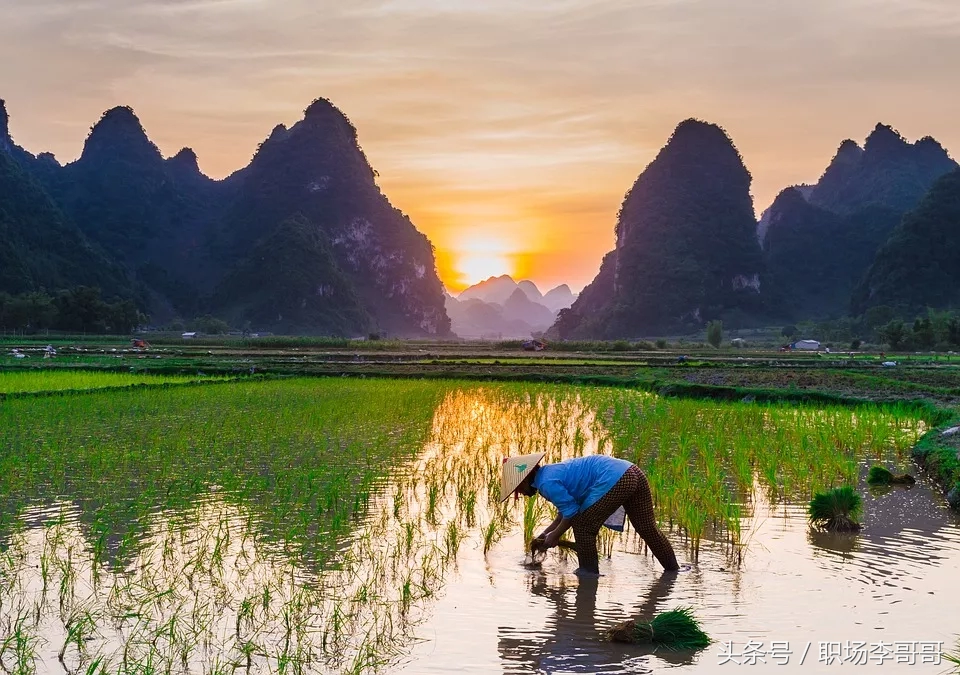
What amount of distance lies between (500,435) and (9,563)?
830 cm

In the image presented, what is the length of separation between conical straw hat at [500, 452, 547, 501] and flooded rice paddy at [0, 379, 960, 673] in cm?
63

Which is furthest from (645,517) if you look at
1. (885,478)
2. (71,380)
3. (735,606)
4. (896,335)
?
(896,335)

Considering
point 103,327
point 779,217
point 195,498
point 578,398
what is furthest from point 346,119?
point 195,498

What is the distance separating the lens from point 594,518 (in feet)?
19.5

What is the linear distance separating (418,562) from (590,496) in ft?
4.70

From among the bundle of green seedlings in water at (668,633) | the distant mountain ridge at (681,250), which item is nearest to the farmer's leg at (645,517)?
the bundle of green seedlings in water at (668,633)

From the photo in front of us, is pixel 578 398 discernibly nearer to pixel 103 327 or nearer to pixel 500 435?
pixel 500 435

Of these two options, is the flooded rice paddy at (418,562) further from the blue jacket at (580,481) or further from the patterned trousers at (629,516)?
the blue jacket at (580,481)

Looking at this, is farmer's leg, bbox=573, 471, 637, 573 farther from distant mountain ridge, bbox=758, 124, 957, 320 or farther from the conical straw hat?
distant mountain ridge, bbox=758, 124, 957, 320

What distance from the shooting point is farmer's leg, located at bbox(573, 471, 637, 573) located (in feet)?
19.2

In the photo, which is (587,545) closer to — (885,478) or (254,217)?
(885,478)

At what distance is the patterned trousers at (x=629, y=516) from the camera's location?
587cm

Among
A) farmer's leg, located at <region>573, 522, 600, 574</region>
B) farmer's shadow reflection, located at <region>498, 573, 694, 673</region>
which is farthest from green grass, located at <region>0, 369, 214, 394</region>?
farmer's shadow reflection, located at <region>498, 573, 694, 673</region>

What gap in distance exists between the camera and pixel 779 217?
15600 cm
